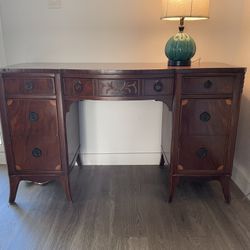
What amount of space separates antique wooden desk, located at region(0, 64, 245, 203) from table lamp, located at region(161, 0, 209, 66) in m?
0.14

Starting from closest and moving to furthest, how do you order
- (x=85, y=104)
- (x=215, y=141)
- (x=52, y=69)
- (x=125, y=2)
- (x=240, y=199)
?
(x=52, y=69) < (x=215, y=141) < (x=240, y=199) < (x=125, y=2) < (x=85, y=104)

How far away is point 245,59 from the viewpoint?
5.71 ft

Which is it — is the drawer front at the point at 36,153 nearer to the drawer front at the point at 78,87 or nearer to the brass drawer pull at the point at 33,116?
the brass drawer pull at the point at 33,116

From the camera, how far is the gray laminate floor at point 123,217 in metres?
1.29

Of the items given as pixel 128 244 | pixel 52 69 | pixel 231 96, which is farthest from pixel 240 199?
pixel 52 69

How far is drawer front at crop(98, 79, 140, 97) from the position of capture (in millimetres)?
1407

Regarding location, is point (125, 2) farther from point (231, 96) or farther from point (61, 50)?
point (231, 96)

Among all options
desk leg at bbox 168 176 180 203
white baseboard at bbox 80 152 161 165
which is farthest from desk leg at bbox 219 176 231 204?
white baseboard at bbox 80 152 161 165

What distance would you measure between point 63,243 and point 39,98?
0.81m

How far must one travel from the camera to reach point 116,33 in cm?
187

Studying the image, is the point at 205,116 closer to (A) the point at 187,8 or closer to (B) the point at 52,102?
(A) the point at 187,8

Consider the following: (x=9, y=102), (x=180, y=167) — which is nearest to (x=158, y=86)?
(x=180, y=167)

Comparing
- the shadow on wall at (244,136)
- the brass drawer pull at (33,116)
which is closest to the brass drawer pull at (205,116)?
the shadow on wall at (244,136)

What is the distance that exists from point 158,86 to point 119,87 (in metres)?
0.23
